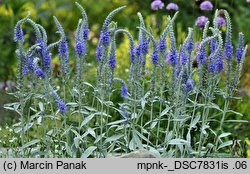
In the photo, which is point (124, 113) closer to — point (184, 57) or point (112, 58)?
point (112, 58)

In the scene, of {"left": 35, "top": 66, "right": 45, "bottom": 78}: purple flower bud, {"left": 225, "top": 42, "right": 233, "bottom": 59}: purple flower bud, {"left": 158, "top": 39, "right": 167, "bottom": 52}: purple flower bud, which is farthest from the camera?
{"left": 225, "top": 42, "right": 233, "bottom": 59}: purple flower bud

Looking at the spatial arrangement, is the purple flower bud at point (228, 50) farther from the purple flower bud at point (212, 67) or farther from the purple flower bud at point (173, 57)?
the purple flower bud at point (173, 57)

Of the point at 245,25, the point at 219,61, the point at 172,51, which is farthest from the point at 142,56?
the point at 245,25

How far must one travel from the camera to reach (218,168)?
4.25 m

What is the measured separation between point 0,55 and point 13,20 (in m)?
0.54

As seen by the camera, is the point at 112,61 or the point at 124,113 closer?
the point at 112,61

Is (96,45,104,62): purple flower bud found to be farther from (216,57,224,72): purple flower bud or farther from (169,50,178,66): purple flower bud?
(216,57,224,72): purple flower bud

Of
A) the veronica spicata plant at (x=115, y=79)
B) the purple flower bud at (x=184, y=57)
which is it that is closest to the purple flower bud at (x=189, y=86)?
the veronica spicata plant at (x=115, y=79)

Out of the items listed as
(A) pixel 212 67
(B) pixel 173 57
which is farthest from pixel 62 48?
(A) pixel 212 67

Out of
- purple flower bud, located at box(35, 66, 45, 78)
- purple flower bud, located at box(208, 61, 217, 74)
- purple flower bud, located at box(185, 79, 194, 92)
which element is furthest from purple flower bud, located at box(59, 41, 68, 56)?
purple flower bud, located at box(208, 61, 217, 74)

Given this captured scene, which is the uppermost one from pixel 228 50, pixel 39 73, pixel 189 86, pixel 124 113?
pixel 228 50

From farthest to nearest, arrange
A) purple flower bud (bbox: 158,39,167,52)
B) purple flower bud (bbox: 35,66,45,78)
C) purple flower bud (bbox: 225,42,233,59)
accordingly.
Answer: purple flower bud (bbox: 225,42,233,59)
purple flower bud (bbox: 158,39,167,52)
purple flower bud (bbox: 35,66,45,78)

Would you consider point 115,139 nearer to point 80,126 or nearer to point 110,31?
point 80,126

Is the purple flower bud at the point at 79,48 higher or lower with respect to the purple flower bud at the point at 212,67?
higher
